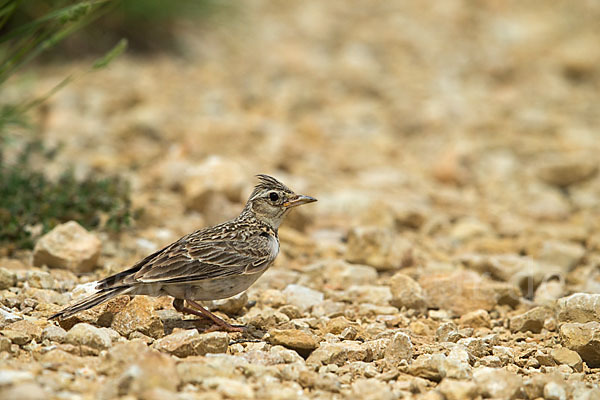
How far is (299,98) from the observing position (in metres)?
10.4

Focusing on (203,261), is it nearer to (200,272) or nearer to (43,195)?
(200,272)

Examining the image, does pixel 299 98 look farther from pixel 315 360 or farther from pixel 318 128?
pixel 315 360

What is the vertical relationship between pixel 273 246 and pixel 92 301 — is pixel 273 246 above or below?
above

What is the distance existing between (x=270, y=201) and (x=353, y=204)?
7.58 feet

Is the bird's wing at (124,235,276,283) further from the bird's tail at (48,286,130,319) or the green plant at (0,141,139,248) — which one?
the green plant at (0,141,139,248)

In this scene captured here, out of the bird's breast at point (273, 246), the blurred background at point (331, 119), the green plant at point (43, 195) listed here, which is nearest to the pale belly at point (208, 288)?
the bird's breast at point (273, 246)

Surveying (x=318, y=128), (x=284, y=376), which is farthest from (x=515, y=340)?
(x=318, y=128)

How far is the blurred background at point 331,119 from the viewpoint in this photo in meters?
7.24

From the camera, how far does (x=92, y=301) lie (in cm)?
435

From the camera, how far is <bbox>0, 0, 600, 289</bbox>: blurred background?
724 centimetres

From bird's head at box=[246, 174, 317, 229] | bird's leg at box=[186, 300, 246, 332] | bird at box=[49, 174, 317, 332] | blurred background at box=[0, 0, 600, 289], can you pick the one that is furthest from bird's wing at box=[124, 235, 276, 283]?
blurred background at box=[0, 0, 600, 289]

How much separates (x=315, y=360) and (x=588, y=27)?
11.3 metres

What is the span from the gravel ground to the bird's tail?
0.26ft

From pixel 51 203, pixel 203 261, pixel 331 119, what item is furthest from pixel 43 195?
pixel 331 119
